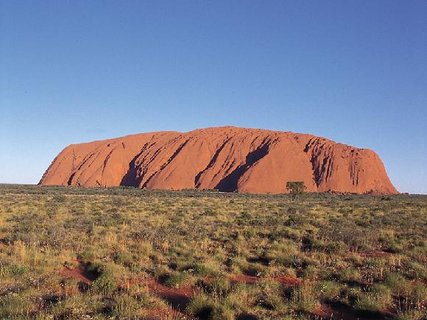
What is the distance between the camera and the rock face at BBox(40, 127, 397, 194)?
96375 millimetres

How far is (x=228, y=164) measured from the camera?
335 ft

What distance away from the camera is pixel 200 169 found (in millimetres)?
103562

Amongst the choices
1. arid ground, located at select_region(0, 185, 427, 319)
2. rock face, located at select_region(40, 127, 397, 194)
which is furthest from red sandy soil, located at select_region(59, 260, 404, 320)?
rock face, located at select_region(40, 127, 397, 194)

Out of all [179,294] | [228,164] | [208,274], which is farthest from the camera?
[228,164]

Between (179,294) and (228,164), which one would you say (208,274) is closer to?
(179,294)

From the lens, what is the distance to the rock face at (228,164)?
96375 mm

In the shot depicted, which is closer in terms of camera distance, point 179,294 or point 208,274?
point 179,294

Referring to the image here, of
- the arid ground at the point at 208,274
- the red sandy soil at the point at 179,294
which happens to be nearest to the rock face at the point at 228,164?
the arid ground at the point at 208,274

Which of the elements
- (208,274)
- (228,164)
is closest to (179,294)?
A: (208,274)

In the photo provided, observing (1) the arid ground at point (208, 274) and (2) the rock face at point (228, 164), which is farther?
(2) the rock face at point (228, 164)

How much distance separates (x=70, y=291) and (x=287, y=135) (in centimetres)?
10405

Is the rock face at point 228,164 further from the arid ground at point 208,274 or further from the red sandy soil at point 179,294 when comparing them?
the red sandy soil at point 179,294

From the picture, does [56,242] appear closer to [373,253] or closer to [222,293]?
[222,293]

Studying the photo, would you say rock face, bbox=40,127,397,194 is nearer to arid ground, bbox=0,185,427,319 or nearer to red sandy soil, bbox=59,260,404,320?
arid ground, bbox=0,185,427,319
